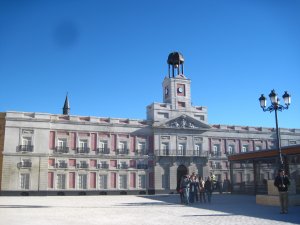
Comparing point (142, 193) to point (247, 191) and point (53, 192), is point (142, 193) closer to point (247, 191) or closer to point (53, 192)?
point (53, 192)

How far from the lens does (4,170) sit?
35719 mm

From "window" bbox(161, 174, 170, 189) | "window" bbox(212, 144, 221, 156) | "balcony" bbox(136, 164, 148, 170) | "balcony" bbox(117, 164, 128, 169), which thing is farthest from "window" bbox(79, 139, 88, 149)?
"window" bbox(212, 144, 221, 156)

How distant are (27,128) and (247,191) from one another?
23.5 m

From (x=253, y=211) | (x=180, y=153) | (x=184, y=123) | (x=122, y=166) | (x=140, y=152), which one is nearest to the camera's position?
(x=253, y=211)

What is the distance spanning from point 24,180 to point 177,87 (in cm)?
2148

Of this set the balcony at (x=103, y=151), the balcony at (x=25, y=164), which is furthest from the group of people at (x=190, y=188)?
the balcony at (x=25, y=164)

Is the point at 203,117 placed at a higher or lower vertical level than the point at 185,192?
higher

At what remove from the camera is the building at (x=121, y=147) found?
120 ft

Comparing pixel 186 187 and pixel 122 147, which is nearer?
pixel 186 187

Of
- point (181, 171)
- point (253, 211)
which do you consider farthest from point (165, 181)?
point (253, 211)

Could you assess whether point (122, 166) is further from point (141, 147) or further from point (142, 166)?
point (141, 147)

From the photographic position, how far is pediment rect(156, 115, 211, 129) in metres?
42.8

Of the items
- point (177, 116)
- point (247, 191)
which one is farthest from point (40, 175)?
point (247, 191)

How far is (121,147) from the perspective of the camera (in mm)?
40906
